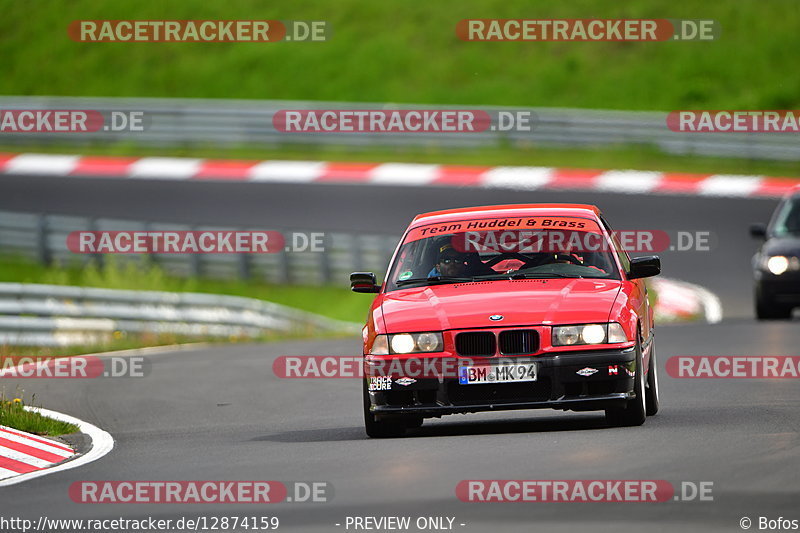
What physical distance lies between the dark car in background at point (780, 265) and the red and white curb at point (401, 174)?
10.3 m

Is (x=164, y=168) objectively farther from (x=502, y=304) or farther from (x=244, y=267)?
(x=502, y=304)

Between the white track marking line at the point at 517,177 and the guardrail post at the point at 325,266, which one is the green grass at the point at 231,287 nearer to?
the guardrail post at the point at 325,266

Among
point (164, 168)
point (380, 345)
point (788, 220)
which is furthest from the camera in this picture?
point (164, 168)

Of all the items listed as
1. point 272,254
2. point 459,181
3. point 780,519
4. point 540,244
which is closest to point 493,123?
point 459,181

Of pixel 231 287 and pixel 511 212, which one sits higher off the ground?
pixel 511 212

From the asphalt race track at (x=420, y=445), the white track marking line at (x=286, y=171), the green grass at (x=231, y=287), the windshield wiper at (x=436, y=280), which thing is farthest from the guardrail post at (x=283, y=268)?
the windshield wiper at (x=436, y=280)

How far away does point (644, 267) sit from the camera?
1187cm

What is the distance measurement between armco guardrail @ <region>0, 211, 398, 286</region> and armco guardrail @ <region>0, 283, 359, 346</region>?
3.74m

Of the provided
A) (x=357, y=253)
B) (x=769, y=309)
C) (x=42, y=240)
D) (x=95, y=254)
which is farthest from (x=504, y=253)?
(x=42, y=240)

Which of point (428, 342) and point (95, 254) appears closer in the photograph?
point (428, 342)

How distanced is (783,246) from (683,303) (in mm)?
5172

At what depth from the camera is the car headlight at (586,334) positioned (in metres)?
10.6

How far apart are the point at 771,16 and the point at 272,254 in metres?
20.9

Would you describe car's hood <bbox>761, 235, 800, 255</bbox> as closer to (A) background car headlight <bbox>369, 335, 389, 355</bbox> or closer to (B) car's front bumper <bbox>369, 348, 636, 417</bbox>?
(B) car's front bumper <bbox>369, 348, 636, 417</bbox>
